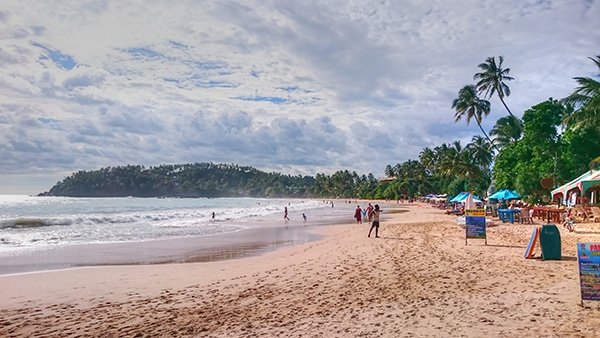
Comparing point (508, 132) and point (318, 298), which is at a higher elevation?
point (508, 132)

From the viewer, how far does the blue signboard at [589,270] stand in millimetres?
6438

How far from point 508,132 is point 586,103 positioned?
24.0 metres

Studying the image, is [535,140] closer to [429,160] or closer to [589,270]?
[589,270]

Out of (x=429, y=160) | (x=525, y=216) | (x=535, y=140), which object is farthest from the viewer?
(x=429, y=160)

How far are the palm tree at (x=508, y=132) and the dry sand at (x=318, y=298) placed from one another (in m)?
45.2

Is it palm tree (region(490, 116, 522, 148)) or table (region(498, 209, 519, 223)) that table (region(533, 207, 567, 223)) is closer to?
table (region(498, 209, 519, 223))

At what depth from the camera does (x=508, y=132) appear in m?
54.0

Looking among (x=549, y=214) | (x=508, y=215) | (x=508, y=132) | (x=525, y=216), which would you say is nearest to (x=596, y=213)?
(x=549, y=214)

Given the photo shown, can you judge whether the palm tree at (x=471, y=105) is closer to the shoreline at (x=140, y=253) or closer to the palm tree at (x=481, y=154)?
the palm tree at (x=481, y=154)

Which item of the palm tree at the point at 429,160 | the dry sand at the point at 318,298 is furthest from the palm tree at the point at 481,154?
the dry sand at the point at 318,298

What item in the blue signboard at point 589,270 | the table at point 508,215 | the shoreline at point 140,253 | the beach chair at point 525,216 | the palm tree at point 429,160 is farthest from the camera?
the palm tree at point 429,160

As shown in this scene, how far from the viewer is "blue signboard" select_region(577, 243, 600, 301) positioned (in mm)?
6438

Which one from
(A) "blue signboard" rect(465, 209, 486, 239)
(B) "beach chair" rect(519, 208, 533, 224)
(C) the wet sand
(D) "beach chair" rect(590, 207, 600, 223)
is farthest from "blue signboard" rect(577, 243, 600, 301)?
(B) "beach chair" rect(519, 208, 533, 224)

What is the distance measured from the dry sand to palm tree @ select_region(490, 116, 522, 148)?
148ft
